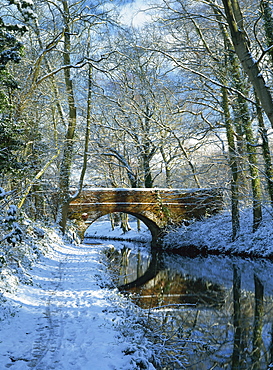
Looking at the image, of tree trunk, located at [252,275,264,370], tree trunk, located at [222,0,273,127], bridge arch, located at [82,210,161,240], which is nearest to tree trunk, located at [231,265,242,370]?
tree trunk, located at [252,275,264,370]

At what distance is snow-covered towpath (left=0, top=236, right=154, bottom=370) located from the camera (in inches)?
142

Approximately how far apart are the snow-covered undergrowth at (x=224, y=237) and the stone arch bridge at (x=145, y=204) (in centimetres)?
91

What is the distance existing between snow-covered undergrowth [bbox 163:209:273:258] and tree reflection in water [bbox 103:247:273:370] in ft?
→ 8.35

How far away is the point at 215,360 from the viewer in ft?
14.9

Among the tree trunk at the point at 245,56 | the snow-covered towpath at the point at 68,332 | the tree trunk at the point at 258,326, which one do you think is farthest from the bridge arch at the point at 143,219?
the tree trunk at the point at 245,56

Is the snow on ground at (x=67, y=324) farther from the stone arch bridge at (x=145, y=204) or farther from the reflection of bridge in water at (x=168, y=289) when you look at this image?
the stone arch bridge at (x=145, y=204)

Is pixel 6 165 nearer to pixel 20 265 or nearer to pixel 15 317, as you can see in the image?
pixel 20 265

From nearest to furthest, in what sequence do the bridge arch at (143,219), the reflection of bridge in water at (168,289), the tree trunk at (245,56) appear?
the tree trunk at (245,56) < the reflection of bridge in water at (168,289) < the bridge arch at (143,219)

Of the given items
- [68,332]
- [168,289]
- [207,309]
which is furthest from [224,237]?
[68,332]

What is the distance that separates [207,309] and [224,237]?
860 cm

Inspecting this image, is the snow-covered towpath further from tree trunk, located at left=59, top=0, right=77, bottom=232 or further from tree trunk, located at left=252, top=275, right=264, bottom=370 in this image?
tree trunk, located at left=59, top=0, right=77, bottom=232

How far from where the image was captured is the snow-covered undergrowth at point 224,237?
13.0 meters

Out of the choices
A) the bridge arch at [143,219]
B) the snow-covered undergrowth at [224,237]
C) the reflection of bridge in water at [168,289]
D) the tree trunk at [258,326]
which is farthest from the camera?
the bridge arch at [143,219]

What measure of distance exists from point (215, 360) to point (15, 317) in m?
2.77
